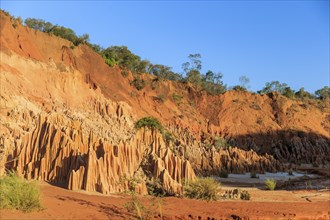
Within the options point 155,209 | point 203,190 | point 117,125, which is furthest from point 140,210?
point 117,125

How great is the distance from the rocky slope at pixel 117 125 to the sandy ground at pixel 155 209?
1.32 m

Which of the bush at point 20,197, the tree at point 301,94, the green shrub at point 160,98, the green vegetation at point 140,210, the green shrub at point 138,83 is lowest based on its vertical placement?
the green vegetation at point 140,210

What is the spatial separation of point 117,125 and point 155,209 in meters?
23.3

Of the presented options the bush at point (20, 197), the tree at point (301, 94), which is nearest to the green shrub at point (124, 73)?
the tree at point (301, 94)

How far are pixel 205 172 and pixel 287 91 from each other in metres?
40.4

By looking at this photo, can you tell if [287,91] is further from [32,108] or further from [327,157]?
[32,108]

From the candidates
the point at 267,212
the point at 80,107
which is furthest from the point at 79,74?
the point at 267,212

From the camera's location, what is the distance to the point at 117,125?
3259cm

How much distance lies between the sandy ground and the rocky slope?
1.32 meters

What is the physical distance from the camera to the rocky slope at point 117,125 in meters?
13.0

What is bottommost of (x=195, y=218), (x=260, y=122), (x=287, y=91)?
(x=195, y=218)

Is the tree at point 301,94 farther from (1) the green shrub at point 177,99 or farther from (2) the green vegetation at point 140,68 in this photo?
(1) the green shrub at point 177,99

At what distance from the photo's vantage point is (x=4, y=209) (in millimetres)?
7617

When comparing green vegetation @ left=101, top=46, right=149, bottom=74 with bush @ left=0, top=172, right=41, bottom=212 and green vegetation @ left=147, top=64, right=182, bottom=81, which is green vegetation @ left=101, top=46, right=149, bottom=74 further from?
bush @ left=0, top=172, right=41, bottom=212
